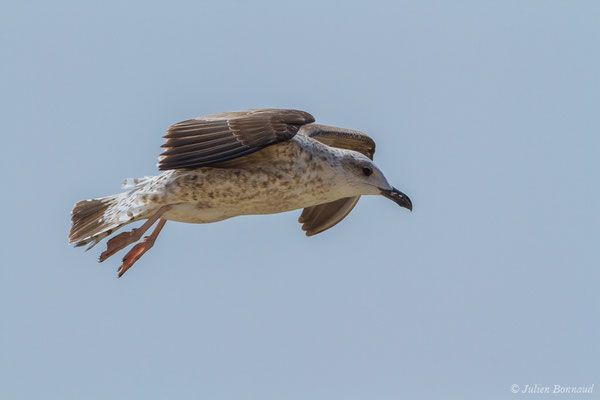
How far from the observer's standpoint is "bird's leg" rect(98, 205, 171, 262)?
1046cm

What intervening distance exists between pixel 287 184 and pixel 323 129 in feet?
5.52

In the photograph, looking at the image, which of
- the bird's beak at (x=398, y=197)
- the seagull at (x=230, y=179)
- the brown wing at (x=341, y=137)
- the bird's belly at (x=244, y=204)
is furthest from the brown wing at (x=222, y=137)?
the brown wing at (x=341, y=137)

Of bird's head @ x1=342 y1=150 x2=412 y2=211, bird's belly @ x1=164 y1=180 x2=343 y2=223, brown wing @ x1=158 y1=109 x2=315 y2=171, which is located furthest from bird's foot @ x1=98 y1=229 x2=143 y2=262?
bird's head @ x1=342 y1=150 x2=412 y2=211

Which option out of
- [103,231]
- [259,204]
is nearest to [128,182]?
[103,231]

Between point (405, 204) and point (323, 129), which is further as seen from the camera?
point (323, 129)

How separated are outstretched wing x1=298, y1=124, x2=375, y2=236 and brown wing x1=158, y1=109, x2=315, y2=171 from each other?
164 cm

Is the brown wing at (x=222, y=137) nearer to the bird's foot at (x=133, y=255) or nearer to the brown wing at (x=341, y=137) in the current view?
the bird's foot at (x=133, y=255)

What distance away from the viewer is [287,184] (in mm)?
10406

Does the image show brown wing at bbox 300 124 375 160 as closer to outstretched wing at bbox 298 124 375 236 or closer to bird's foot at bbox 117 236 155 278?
outstretched wing at bbox 298 124 375 236

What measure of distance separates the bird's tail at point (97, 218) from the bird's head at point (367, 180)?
1933 millimetres

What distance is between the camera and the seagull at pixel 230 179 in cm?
1005

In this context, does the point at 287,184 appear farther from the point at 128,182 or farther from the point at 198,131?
the point at 128,182

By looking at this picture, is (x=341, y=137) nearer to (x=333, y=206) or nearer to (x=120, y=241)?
(x=333, y=206)

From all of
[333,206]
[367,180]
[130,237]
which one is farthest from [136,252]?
[333,206]
